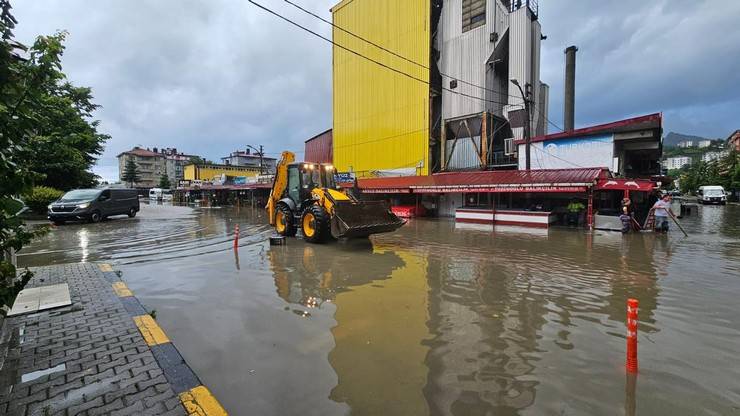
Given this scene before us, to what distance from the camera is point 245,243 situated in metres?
11.5

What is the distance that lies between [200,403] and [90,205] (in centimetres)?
1909

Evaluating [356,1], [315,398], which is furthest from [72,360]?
[356,1]

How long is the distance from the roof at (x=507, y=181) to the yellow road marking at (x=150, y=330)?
15.7 m

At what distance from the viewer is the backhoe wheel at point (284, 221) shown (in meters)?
12.1

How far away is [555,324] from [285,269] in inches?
209

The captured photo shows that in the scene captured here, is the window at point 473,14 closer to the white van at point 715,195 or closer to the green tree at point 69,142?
the green tree at point 69,142

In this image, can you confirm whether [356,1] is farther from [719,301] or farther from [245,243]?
[719,301]

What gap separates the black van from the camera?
1619 cm

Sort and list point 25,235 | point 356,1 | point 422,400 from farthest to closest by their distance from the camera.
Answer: point 356,1, point 422,400, point 25,235

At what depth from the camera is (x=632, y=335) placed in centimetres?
319

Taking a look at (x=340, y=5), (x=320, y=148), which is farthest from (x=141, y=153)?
(x=340, y=5)

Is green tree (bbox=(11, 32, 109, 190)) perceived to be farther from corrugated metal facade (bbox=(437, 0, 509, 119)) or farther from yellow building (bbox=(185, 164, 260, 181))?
yellow building (bbox=(185, 164, 260, 181))

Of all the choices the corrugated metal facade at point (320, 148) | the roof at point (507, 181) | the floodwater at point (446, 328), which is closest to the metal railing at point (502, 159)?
the roof at point (507, 181)

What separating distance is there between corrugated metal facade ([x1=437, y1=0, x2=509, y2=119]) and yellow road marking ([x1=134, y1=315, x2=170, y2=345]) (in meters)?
23.4
